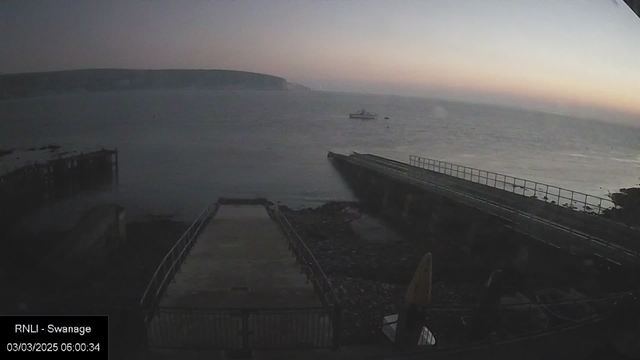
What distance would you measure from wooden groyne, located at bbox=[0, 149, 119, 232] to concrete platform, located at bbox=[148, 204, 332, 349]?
68cm

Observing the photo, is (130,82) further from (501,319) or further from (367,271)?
(501,319)

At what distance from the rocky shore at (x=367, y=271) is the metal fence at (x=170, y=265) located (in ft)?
1.66

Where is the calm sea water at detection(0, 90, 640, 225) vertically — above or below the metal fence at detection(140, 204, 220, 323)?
above

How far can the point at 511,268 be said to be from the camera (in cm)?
265

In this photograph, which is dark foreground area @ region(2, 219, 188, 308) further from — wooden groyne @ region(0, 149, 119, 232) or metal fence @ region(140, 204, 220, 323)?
wooden groyne @ region(0, 149, 119, 232)

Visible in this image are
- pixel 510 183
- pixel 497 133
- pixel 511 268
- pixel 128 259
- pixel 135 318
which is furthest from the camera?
pixel 497 133

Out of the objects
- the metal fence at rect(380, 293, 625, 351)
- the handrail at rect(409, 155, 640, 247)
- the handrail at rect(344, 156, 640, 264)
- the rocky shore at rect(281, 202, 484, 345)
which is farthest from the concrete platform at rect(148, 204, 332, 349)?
the handrail at rect(409, 155, 640, 247)

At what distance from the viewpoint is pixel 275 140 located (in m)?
2.82

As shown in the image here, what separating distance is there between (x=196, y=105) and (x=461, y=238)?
1.92 m

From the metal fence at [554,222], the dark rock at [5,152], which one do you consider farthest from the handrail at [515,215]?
the dark rock at [5,152]

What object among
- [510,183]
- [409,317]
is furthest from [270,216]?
[510,183]

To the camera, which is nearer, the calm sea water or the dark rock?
the dark rock

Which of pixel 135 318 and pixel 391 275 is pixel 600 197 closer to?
pixel 391 275

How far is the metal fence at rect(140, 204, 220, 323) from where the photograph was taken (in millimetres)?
2234
